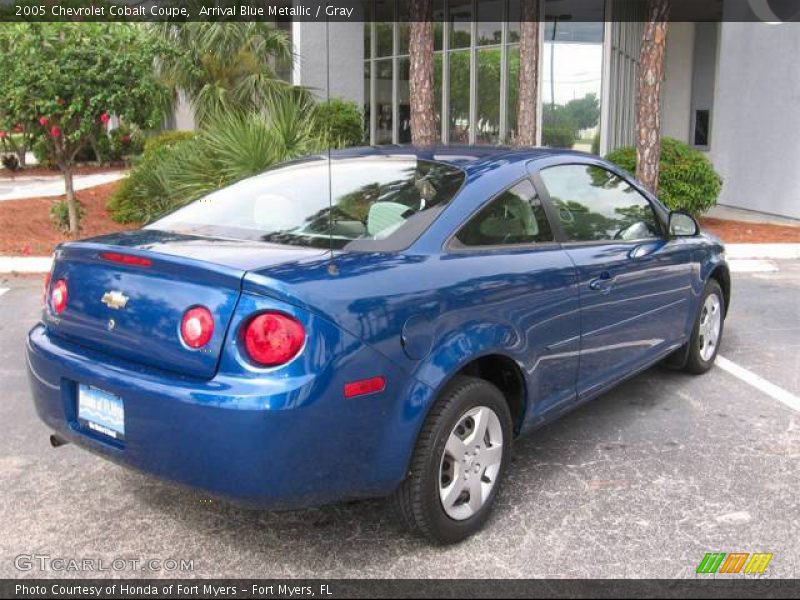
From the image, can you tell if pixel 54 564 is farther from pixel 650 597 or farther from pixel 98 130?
pixel 98 130

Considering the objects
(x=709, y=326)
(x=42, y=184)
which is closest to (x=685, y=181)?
(x=709, y=326)

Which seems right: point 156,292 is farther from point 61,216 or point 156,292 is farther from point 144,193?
point 144,193

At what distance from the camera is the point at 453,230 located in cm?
347

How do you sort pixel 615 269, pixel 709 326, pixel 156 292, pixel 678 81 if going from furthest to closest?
pixel 678 81 → pixel 709 326 → pixel 615 269 → pixel 156 292

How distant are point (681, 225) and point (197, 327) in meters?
3.32

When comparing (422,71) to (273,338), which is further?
(422,71)

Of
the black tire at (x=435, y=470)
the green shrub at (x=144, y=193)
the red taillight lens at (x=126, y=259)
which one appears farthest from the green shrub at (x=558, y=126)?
the red taillight lens at (x=126, y=259)

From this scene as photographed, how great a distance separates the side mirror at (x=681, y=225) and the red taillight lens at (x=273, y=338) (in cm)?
300

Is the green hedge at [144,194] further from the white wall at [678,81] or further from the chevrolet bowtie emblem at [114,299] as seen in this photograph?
the white wall at [678,81]

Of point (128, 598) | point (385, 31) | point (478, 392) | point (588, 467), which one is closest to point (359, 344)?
point (478, 392)

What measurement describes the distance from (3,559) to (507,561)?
1.95 m

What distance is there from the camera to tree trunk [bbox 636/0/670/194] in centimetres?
1170

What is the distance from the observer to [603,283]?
13.6 feet

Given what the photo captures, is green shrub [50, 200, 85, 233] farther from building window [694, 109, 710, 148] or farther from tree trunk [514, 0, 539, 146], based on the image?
building window [694, 109, 710, 148]
